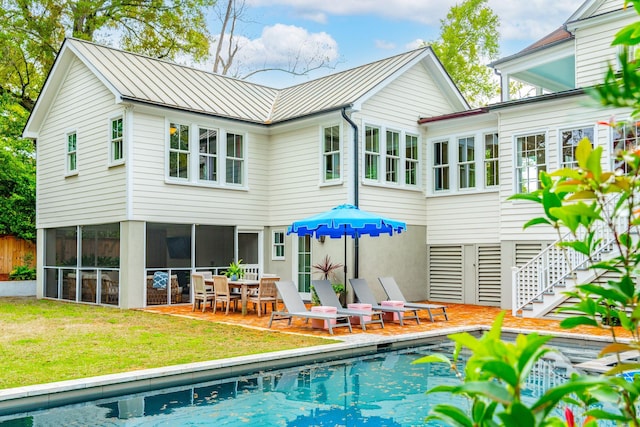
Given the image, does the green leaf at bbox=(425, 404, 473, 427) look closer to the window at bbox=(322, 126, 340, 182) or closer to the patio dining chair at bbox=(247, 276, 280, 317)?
the patio dining chair at bbox=(247, 276, 280, 317)

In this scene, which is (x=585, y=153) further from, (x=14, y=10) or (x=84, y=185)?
(x=14, y=10)

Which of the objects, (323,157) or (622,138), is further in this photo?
(323,157)

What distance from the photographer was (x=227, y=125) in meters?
17.2

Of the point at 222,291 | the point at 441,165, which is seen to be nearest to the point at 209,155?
the point at 222,291

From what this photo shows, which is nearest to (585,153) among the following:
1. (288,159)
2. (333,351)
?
(333,351)

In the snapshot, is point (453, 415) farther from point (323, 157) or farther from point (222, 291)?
point (323, 157)

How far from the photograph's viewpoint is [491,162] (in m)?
16.6

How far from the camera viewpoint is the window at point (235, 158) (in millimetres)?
17375

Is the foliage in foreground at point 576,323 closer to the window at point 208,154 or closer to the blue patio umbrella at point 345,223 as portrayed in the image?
→ the blue patio umbrella at point 345,223

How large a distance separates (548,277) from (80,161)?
12.4 metres

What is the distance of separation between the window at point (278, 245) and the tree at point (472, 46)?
1803 centimetres

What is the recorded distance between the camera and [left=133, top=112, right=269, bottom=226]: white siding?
15.5 metres

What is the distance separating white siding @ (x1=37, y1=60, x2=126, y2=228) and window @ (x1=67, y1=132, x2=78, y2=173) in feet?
0.63

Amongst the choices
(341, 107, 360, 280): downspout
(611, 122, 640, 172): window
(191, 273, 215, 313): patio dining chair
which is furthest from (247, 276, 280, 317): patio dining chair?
(611, 122, 640, 172): window
